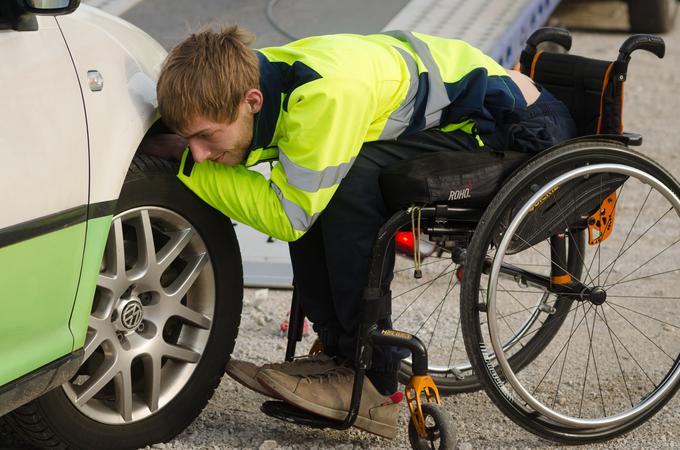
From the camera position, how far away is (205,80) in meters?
2.82

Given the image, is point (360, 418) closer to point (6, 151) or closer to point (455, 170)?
point (455, 170)

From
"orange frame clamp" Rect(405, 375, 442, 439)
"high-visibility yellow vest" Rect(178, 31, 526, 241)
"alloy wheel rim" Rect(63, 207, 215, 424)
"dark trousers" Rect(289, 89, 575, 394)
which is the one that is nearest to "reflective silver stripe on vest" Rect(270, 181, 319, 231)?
"high-visibility yellow vest" Rect(178, 31, 526, 241)

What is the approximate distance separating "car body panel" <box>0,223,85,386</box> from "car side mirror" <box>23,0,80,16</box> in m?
0.53

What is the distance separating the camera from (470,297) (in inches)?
118

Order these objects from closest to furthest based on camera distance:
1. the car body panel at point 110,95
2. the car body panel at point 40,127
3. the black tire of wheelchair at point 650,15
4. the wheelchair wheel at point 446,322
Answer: the car body panel at point 40,127 < the car body panel at point 110,95 < the wheelchair wheel at point 446,322 < the black tire of wheelchair at point 650,15

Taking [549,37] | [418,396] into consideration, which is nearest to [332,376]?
[418,396]

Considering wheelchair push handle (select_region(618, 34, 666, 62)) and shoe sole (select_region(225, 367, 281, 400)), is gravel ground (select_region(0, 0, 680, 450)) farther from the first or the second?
wheelchair push handle (select_region(618, 34, 666, 62))

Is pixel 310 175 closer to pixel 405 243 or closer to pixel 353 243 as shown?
pixel 353 243

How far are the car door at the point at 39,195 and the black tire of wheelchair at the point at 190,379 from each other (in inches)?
9.5

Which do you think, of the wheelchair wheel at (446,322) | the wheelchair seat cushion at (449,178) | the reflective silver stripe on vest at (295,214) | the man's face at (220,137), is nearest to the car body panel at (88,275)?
the man's face at (220,137)

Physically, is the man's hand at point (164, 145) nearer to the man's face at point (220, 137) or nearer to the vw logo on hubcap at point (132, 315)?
the man's face at point (220, 137)

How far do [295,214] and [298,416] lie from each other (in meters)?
0.68

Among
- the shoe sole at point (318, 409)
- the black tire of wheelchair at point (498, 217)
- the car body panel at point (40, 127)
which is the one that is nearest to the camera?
the car body panel at point (40, 127)

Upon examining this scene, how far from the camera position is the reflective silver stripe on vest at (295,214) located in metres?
2.91
